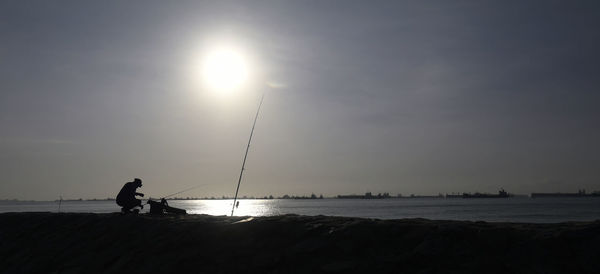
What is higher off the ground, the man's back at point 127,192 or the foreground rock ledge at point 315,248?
the man's back at point 127,192

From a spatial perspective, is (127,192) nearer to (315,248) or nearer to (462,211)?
(315,248)

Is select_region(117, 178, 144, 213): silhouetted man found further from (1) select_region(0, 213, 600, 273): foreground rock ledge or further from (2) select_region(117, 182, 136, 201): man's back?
(1) select_region(0, 213, 600, 273): foreground rock ledge

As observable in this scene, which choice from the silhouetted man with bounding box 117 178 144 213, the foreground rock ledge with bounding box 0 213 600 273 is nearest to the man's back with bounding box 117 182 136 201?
the silhouetted man with bounding box 117 178 144 213

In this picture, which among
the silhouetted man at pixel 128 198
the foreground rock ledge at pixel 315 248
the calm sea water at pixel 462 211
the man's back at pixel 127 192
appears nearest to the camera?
the foreground rock ledge at pixel 315 248

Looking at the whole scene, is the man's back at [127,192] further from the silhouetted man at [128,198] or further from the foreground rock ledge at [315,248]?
the foreground rock ledge at [315,248]

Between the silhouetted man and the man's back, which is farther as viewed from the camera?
the man's back

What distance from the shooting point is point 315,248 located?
504cm

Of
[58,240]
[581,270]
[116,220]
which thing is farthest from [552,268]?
[58,240]

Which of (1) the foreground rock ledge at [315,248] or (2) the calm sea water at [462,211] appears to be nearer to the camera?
(1) the foreground rock ledge at [315,248]

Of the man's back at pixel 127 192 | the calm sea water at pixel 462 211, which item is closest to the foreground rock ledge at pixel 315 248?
the man's back at pixel 127 192

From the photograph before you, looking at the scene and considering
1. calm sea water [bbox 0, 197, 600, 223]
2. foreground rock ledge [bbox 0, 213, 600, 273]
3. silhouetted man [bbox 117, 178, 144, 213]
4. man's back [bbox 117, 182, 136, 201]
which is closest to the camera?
foreground rock ledge [bbox 0, 213, 600, 273]

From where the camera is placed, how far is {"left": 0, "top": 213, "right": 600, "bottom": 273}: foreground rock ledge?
408 centimetres

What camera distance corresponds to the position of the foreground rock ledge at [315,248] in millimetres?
4078

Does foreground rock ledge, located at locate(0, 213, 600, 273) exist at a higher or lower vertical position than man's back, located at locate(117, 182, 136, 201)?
lower
